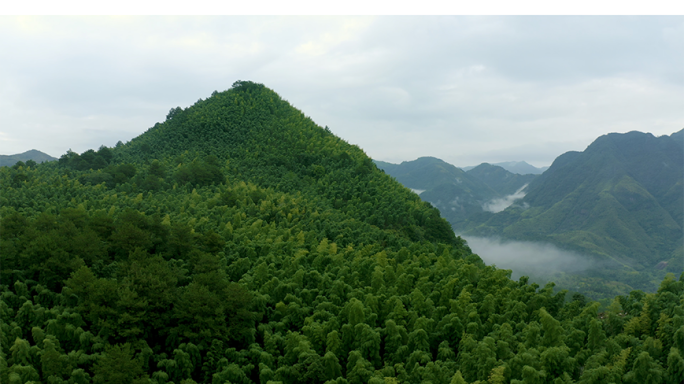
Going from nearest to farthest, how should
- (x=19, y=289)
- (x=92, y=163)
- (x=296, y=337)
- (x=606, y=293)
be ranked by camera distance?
(x=296, y=337) < (x=19, y=289) < (x=92, y=163) < (x=606, y=293)

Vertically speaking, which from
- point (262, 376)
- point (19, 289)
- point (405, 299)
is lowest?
point (262, 376)

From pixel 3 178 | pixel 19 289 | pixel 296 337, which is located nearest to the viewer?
pixel 296 337

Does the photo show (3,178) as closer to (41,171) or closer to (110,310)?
(41,171)

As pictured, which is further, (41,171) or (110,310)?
(41,171)

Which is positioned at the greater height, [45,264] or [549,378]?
[45,264]

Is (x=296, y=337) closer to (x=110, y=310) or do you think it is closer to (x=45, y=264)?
(x=110, y=310)

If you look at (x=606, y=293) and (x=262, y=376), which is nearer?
(x=262, y=376)

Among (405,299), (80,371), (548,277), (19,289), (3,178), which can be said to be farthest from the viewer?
(548,277)

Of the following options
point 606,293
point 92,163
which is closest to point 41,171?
point 92,163

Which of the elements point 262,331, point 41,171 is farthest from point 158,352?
point 41,171
